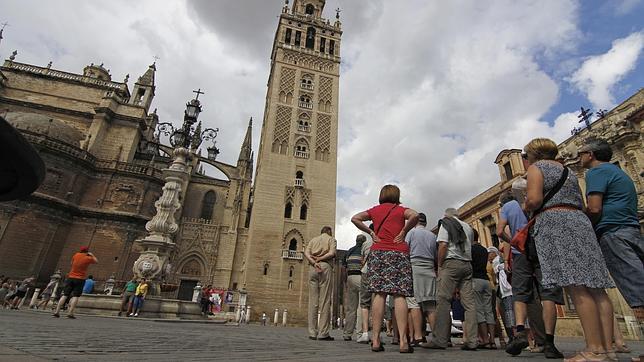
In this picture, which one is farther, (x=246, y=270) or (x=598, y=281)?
(x=246, y=270)

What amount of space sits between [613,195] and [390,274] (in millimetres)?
1914

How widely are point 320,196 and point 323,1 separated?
74.2ft

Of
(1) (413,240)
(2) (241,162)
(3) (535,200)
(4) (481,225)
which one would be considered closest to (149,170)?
(2) (241,162)

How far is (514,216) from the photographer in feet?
12.4

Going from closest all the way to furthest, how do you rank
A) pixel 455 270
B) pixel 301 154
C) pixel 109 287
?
1. pixel 455 270
2. pixel 109 287
3. pixel 301 154

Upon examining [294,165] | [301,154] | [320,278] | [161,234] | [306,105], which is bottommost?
[320,278]

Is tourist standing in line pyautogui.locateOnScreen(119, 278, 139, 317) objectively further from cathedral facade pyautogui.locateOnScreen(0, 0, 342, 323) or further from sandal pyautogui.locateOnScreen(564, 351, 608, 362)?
cathedral facade pyautogui.locateOnScreen(0, 0, 342, 323)

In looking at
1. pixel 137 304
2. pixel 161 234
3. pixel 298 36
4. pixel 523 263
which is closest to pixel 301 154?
pixel 298 36

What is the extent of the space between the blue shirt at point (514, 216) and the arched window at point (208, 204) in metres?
26.1

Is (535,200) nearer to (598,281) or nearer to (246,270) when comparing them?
(598,281)

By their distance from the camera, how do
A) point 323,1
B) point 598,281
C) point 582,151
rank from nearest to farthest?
point 598,281 → point 582,151 → point 323,1

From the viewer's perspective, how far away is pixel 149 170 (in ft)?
82.5

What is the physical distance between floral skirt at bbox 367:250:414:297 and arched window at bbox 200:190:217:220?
2580cm

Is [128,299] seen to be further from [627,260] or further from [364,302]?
[627,260]
